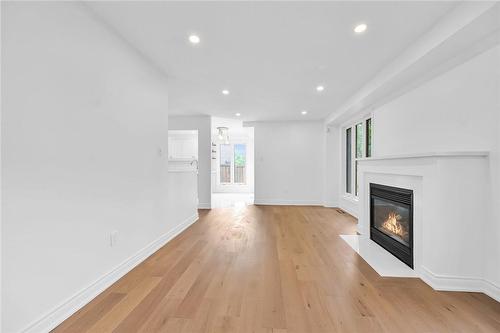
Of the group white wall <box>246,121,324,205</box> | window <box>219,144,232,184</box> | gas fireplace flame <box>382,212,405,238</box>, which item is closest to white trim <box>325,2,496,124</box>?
gas fireplace flame <box>382,212,405,238</box>

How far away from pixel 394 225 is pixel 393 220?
0.20 feet

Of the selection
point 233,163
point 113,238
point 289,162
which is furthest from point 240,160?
point 113,238

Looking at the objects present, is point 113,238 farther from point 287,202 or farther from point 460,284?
point 287,202

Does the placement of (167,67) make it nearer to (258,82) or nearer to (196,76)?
(196,76)

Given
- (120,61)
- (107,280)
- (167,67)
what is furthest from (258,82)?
(107,280)

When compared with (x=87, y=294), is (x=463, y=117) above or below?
above

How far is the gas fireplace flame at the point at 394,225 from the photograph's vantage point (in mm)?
2543

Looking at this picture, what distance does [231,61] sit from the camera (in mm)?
2646

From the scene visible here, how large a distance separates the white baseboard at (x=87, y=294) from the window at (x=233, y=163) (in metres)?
6.75

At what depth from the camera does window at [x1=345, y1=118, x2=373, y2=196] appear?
4.44 metres

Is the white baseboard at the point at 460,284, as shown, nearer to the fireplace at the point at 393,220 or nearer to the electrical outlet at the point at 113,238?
the fireplace at the point at 393,220

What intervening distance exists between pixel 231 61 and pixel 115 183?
1.93 meters

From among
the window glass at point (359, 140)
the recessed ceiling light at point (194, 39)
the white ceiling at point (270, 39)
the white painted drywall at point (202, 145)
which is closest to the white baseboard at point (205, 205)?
the white painted drywall at point (202, 145)

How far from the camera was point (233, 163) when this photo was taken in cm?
961
